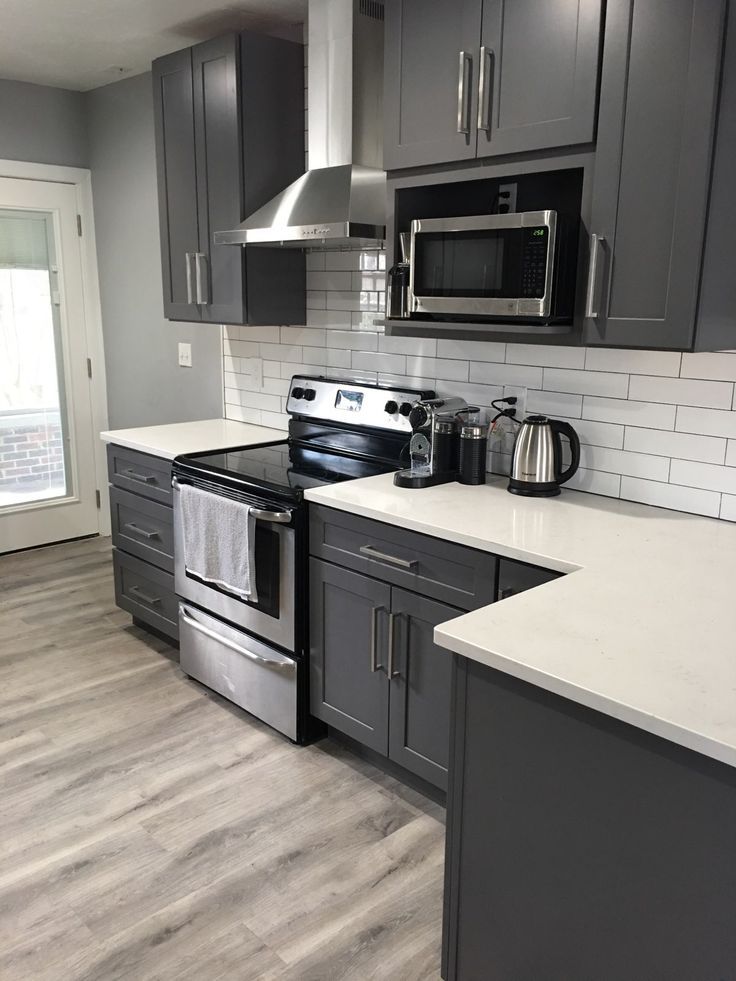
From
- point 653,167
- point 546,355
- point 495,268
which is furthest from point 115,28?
point 653,167

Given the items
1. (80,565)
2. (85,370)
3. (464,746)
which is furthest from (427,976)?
(85,370)

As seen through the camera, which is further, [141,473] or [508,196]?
[141,473]

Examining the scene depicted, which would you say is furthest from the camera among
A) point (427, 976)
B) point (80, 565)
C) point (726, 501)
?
point (80, 565)

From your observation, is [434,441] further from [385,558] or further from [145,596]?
[145,596]

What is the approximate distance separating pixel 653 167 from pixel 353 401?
1.50m

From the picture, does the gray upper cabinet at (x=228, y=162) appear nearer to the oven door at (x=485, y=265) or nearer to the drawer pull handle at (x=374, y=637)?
the oven door at (x=485, y=265)

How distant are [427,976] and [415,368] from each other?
1985 millimetres

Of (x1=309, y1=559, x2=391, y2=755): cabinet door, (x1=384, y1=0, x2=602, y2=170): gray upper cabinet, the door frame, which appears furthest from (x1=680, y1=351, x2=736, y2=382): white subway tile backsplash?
the door frame

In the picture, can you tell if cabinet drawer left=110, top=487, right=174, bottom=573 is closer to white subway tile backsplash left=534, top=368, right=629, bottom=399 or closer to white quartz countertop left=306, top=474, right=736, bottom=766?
white quartz countertop left=306, top=474, right=736, bottom=766

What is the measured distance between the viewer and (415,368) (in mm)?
3117

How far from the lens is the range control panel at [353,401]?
119 inches

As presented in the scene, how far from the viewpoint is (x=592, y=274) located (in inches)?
83.4

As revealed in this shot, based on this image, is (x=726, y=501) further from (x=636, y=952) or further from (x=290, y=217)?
(x=290, y=217)

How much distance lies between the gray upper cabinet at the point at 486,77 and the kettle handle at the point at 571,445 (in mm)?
769
